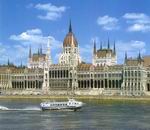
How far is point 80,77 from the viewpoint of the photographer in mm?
169000

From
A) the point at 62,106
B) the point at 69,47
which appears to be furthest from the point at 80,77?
the point at 62,106

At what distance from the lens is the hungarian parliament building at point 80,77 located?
15200 cm

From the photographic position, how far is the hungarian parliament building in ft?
499

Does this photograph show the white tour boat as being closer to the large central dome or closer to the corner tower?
the corner tower

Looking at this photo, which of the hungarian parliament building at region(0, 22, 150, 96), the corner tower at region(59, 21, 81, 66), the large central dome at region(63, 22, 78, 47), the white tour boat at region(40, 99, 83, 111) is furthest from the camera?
the large central dome at region(63, 22, 78, 47)

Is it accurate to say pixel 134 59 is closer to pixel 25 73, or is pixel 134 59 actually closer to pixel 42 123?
pixel 25 73

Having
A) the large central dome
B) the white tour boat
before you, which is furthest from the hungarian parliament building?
the white tour boat

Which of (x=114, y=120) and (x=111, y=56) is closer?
(x=114, y=120)

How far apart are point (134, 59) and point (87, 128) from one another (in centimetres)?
10077

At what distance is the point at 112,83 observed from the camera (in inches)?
6304

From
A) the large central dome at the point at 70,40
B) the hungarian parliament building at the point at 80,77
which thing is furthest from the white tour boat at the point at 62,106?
the large central dome at the point at 70,40

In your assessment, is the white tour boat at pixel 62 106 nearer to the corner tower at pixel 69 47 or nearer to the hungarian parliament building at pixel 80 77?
the hungarian parliament building at pixel 80 77

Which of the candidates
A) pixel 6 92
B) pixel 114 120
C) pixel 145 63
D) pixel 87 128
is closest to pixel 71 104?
pixel 114 120

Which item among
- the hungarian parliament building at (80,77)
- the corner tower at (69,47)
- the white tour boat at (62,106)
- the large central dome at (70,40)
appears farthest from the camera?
the large central dome at (70,40)
